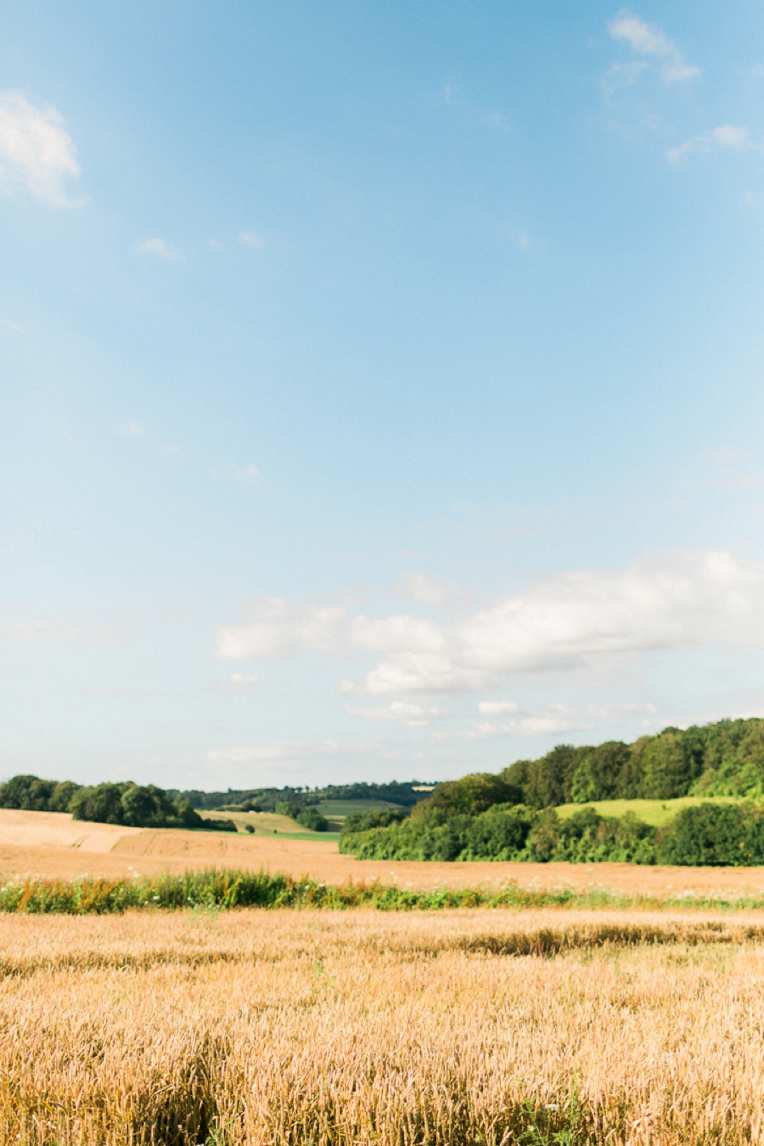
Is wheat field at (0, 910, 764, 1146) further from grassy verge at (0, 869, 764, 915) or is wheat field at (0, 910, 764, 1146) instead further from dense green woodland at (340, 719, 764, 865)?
dense green woodland at (340, 719, 764, 865)

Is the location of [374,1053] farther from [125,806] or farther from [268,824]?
[268,824]

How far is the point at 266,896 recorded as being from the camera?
62.4 feet

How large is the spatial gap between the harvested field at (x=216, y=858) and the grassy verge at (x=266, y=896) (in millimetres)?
9761

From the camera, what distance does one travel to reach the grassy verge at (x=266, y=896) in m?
17.2

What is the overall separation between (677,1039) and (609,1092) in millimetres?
1448

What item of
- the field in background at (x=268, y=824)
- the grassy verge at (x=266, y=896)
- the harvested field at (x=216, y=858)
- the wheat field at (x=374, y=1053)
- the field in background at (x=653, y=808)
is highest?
the wheat field at (x=374, y=1053)

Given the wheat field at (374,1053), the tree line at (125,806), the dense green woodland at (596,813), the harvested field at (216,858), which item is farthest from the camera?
the tree line at (125,806)

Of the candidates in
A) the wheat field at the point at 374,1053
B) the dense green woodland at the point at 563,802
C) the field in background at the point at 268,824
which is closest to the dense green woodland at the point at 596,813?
the dense green woodland at the point at 563,802

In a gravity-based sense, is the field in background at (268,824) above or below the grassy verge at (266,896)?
below

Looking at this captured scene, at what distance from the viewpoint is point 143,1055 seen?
13.1ft

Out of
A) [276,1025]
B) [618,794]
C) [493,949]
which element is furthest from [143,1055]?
[618,794]

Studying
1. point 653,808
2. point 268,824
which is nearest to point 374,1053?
point 653,808

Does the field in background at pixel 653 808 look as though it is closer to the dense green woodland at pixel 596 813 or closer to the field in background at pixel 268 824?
the dense green woodland at pixel 596 813

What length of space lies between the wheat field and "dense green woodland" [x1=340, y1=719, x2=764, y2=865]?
38.5 meters
